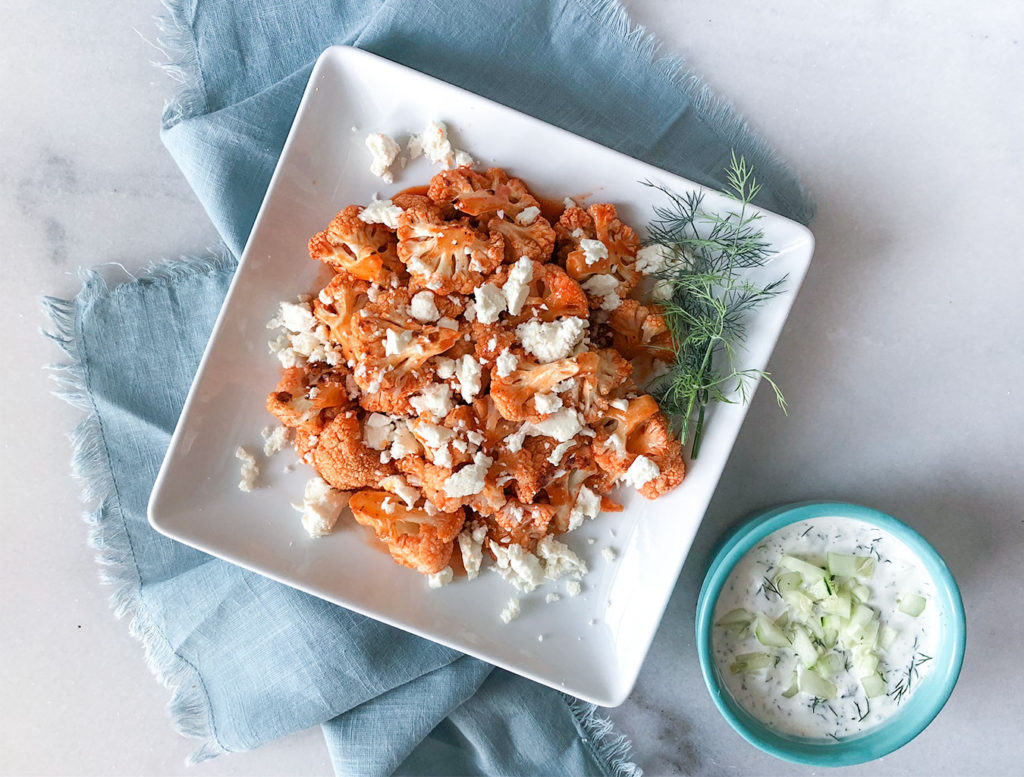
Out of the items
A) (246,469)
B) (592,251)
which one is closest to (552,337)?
(592,251)

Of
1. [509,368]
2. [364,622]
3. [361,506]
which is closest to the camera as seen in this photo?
[509,368]

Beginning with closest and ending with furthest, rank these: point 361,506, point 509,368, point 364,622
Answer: point 509,368 < point 361,506 < point 364,622

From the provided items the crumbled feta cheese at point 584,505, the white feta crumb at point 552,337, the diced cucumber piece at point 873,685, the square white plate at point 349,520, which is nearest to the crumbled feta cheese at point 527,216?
the square white plate at point 349,520

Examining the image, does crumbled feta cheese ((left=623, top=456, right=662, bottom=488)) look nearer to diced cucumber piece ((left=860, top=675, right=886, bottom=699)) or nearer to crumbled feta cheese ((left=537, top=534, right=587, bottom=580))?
crumbled feta cheese ((left=537, top=534, right=587, bottom=580))

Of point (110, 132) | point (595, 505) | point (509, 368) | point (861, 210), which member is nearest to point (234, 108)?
point (110, 132)

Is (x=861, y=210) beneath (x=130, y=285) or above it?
above

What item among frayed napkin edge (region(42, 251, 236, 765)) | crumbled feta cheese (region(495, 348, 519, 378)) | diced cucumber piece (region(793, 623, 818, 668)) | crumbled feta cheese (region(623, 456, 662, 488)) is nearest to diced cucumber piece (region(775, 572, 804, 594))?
diced cucumber piece (region(793, 623, 818, 668))

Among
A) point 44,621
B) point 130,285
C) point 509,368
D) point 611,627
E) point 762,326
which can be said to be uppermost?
point 762,326

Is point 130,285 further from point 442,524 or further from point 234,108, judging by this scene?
point 442,524

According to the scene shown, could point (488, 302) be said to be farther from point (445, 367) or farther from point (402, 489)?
point (402, 489)

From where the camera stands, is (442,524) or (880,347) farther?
(880,347)
